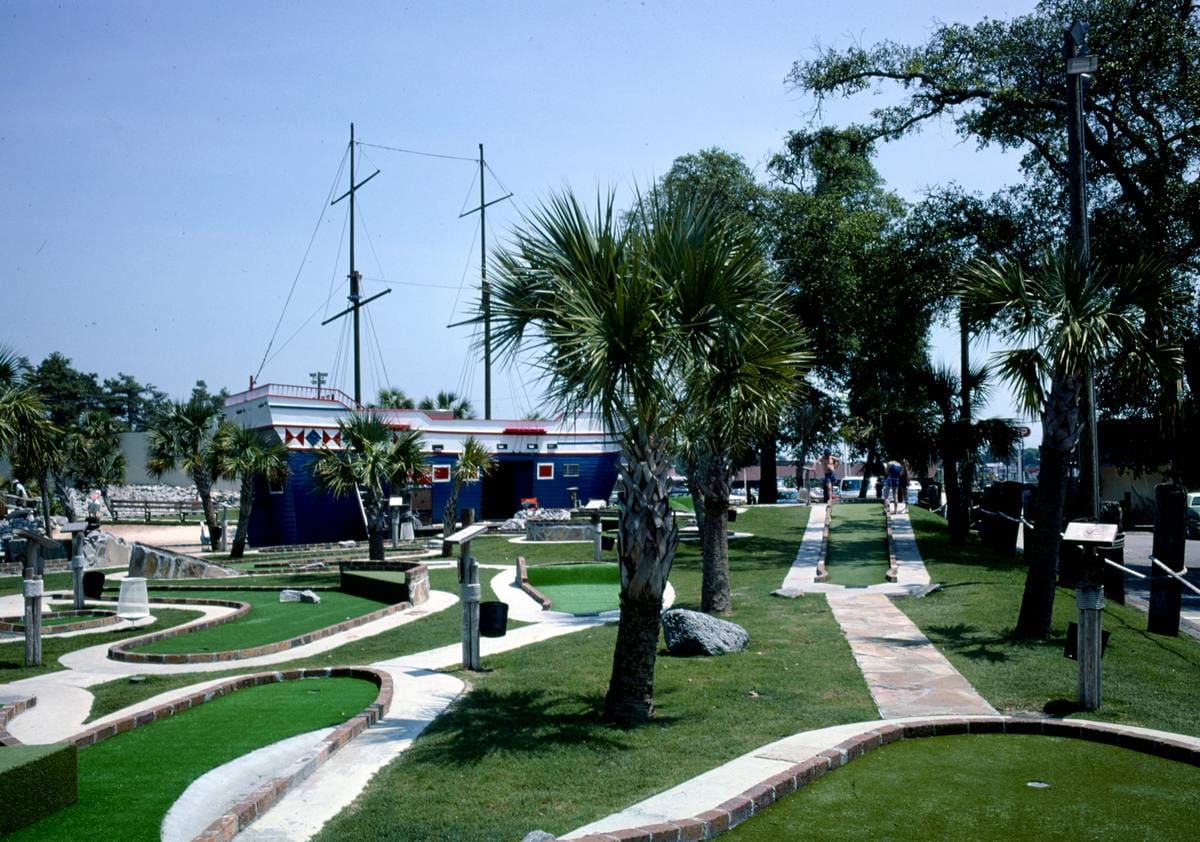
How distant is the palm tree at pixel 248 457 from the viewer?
32.6m

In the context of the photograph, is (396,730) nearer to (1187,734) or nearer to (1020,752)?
(1020,752)

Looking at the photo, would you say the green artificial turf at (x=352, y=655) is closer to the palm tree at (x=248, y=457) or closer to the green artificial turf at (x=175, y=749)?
the green artificial turf at (x=175, y=749)

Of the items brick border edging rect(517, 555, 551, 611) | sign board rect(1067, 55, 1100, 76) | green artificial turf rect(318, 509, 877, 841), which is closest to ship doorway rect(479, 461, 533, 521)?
brick border edging rect(517, 555, 551, 611)

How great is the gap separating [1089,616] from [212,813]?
6.91 metres

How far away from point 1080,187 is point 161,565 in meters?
21.2

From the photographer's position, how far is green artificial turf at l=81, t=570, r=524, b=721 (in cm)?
1043

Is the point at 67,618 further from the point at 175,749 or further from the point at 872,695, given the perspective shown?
the point at 872,695

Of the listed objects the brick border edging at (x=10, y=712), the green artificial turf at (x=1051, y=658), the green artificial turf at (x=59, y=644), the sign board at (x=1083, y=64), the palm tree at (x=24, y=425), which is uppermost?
the sign board at (x=1083, y=64)

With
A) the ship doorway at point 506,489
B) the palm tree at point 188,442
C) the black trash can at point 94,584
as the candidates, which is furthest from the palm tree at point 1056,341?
the ship doorway at point 506,489

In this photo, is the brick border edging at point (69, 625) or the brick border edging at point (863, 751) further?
the brick border edging at point (69, 625)

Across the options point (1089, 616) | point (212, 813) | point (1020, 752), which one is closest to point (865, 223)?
point (1089, 616)

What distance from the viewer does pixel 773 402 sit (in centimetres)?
1021

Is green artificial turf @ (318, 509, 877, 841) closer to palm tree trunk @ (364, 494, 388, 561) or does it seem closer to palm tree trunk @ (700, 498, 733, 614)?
palm tree trunk @ (700, 498, 733, 614)

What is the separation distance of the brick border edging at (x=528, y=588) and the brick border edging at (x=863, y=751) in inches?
416
